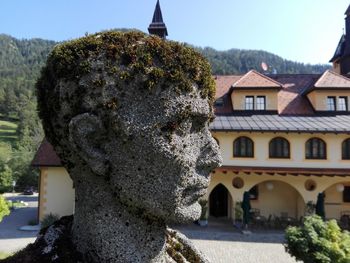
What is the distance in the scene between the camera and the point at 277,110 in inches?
814

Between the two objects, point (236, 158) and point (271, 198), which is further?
point (271, 198)

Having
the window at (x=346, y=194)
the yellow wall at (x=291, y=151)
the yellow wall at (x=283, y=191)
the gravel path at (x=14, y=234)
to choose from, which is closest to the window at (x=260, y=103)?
the yellow wall at (x=291, y=151)

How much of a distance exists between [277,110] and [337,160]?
4.29m

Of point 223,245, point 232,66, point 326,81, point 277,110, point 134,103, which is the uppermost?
point 232,66

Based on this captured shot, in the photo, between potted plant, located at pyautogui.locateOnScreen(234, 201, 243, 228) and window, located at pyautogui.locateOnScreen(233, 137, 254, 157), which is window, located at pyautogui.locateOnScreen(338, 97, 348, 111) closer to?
window, located at pyautogui.locateOnScreen(233, 137, 254, 157)

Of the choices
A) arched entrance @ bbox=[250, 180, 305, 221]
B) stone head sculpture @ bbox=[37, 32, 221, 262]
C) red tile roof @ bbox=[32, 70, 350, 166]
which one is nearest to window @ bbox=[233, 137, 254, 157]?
red tile roof @ bbox=[32, 70, 350, 166]

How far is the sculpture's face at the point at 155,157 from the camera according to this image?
104 inches

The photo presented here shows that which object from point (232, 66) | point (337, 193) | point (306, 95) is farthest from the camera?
point (232, 66)

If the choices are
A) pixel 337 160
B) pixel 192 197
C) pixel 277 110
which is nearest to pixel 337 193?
pixel 337 160

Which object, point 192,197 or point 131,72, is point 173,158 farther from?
point 131,72

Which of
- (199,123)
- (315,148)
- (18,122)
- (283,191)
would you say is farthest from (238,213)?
(18,122)

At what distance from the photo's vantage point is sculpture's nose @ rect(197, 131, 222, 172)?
9.40ft

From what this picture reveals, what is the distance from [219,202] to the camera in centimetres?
2258

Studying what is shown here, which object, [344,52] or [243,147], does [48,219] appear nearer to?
[243,147]
